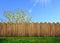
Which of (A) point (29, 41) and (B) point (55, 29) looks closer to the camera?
(A) point (29, 41)

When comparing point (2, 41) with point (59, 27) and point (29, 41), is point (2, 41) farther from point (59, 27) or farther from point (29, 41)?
point (59, 27)

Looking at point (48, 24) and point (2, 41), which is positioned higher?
point (48, 24)

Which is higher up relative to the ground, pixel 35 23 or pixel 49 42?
pixel 35 23

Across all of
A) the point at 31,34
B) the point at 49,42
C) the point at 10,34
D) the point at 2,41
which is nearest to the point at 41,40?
the point at 49,42

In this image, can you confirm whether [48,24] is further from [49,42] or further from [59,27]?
[49,42]

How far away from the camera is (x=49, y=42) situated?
1549 cm

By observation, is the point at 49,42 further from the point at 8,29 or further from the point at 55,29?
the point at 8,29

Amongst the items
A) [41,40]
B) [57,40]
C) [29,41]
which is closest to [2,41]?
[29,41]

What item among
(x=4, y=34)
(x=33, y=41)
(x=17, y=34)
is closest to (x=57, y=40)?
(x=33, y=41)

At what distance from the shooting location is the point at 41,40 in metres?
15.5

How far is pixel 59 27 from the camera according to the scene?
20.4 metres

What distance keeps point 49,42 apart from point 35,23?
5.08 meters

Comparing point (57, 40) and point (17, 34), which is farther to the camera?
point (17, 34)

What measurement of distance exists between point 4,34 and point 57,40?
710 cm
